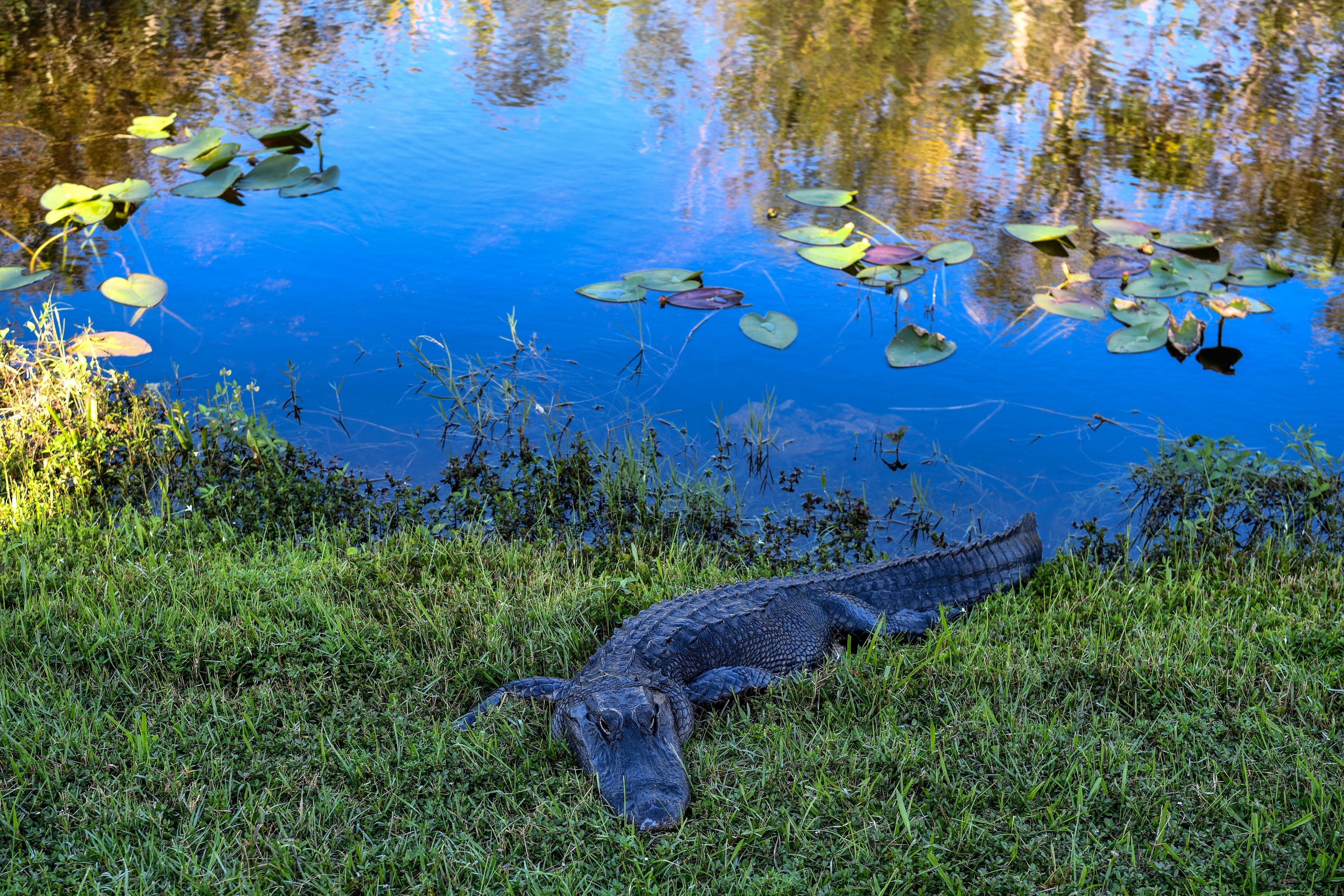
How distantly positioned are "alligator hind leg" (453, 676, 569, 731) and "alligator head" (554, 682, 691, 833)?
0.12 meters

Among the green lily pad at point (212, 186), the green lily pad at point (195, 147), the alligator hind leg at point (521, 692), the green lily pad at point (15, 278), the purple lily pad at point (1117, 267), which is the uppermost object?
the green lily pad at point (195, 147)

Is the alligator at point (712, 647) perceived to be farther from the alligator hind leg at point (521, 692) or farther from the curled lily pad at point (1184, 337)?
the curled lily pad at point (1184, 337)

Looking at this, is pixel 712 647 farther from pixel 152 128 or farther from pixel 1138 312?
pixel 152 128

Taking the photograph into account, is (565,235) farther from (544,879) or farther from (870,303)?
(544,879)

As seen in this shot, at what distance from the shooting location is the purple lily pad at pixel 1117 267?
516 cm

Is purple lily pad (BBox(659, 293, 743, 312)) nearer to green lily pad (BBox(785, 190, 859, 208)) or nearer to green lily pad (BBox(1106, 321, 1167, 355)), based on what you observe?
green lily pad (BBox(785, 190, 859, 208))

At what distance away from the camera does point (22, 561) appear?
3203 mm

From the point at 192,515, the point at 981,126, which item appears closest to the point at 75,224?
the point at 192,515

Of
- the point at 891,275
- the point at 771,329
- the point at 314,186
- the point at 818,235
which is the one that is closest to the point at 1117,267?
the point at 891,275

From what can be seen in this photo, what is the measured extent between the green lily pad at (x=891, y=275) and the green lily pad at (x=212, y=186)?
3.94m

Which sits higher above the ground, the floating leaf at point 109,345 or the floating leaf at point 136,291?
the floating leaf at point 136,291

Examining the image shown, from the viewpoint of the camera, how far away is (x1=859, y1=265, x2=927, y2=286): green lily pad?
17.3 ft

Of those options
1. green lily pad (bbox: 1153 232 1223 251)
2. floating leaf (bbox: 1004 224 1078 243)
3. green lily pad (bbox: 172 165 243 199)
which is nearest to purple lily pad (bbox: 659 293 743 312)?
floating leaf (bbox: 1004 224 1078 243)

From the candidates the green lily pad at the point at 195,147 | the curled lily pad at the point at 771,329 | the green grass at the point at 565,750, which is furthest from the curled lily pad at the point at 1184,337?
the green lily pad at the point at 195,147
